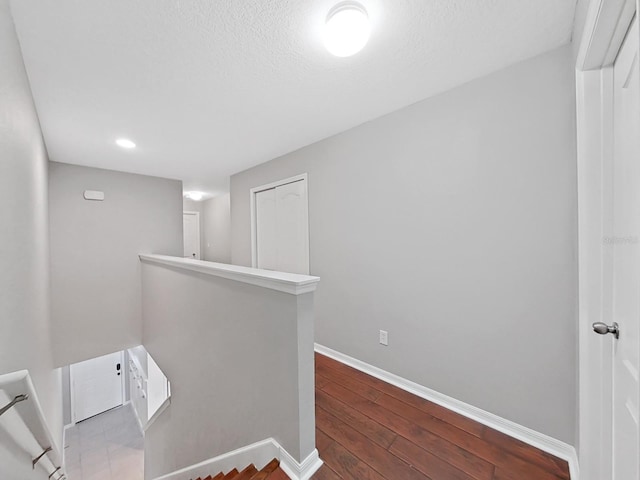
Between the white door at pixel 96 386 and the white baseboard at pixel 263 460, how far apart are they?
191 inches

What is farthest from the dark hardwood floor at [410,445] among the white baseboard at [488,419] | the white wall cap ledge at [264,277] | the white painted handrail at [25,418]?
the white painted handrail at [25,418]

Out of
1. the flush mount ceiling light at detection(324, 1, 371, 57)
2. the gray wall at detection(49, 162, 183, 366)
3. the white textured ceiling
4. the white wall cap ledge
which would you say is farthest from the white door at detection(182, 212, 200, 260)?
the flush mount ceiling light at detection(324, 1, 371, 57)

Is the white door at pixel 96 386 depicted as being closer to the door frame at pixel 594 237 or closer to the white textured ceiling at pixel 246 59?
the white textured ceiling at pixel 246 59

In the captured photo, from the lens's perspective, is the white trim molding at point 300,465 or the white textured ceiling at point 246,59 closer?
the white textured ceiling at point 246,59

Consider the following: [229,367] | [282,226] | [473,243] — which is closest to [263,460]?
[229,367]

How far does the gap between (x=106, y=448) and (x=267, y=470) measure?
17.4 ft

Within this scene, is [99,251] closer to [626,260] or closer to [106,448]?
[106,448]

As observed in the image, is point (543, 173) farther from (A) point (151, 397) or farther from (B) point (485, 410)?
(A) point (151, 397)

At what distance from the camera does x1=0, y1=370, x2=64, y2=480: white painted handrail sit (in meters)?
0.83

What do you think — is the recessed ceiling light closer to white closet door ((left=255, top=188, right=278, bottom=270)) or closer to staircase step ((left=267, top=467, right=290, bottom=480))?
white closet door ((left=255, top=188, right=278, bottom=270))

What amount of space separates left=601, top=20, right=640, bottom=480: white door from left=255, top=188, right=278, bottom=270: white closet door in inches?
109

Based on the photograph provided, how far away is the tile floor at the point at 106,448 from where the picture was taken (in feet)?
13.0

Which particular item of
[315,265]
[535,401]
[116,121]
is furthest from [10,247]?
[535,401]

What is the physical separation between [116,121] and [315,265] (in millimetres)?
2151
